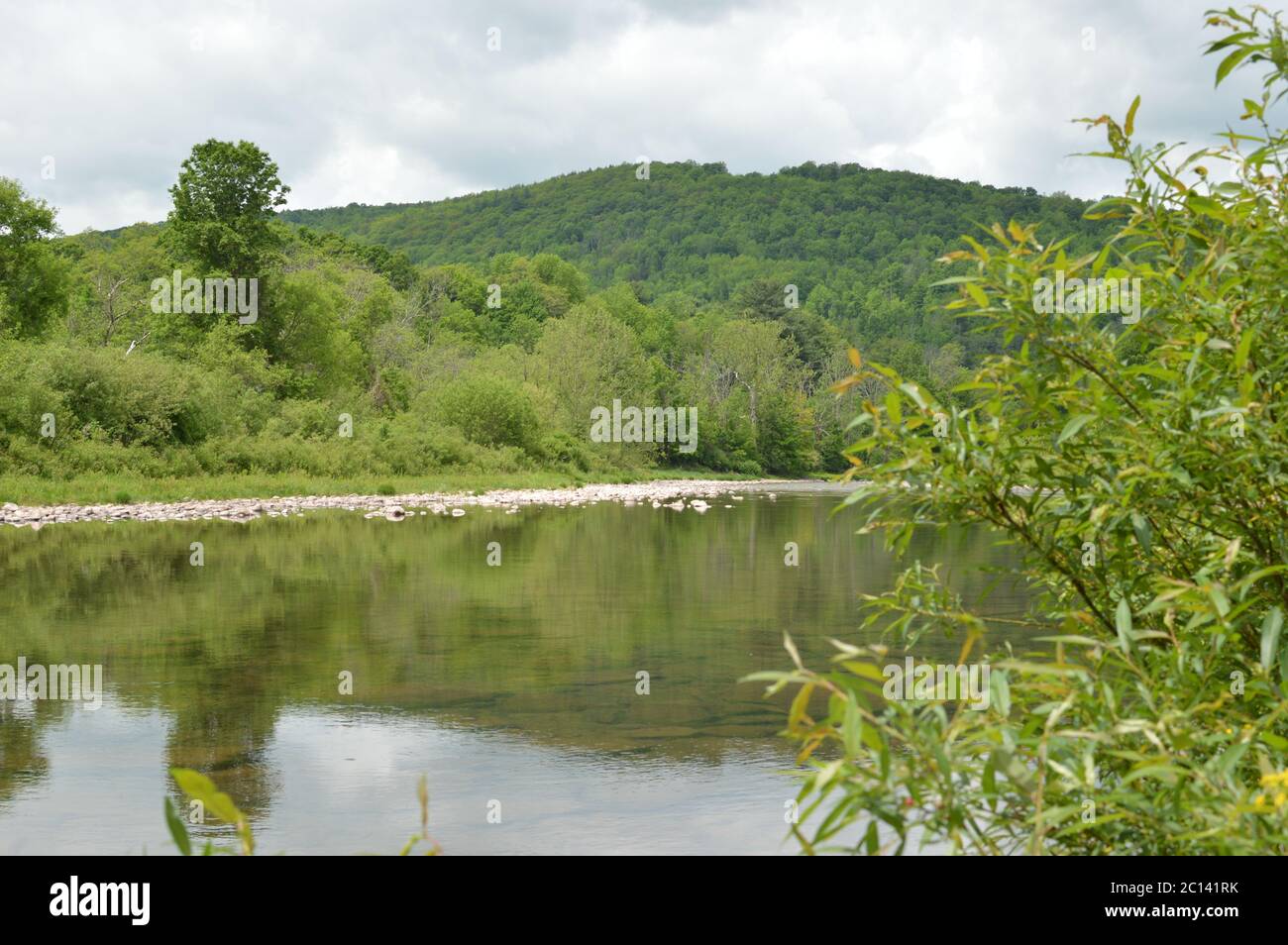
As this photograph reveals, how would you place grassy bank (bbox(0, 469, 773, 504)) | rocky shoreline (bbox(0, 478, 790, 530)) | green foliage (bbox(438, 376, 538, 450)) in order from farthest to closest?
green foliage (bbox(438, 376, 538, 450)) → grassy bank (bbox(0, 469, 773, 504)) → rocky shoreline (bbox(0, 478, 790, 530))

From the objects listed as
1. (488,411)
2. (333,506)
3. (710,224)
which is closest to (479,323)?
(488,411)

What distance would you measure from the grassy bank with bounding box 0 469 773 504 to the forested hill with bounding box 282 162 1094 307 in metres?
86.5

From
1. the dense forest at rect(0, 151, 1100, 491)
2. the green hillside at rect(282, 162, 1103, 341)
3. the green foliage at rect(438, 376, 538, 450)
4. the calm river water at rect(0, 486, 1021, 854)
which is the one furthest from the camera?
the green hillside at rect(282, 162, 1103, 341)

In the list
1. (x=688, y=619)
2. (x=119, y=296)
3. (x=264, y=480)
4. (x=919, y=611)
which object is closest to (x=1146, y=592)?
(x=919, y=611)

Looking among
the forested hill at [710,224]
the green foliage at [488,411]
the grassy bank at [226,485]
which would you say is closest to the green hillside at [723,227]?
the forested hill at [710,224]

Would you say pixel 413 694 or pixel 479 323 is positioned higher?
pixel 479 323

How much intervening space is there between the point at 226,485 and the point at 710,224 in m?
123

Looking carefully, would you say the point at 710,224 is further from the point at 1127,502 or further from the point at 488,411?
the point at 1127,502

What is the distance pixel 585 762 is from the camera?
693 cm

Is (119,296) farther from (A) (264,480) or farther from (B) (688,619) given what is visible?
(B) (688,619)

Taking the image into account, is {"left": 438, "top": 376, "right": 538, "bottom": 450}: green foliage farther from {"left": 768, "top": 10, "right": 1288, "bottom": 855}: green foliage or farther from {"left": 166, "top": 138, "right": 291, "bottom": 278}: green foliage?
{"left": 768, "top": 10, "right": 1288, "bottom": 855}: green foliage

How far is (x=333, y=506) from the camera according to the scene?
3231 cm

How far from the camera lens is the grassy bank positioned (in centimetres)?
2808

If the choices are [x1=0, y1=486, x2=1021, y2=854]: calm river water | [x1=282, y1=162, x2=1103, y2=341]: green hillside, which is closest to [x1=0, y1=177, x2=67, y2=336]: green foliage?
[x1=0, y1=486, x2=1021, y2=854]: calm river water
